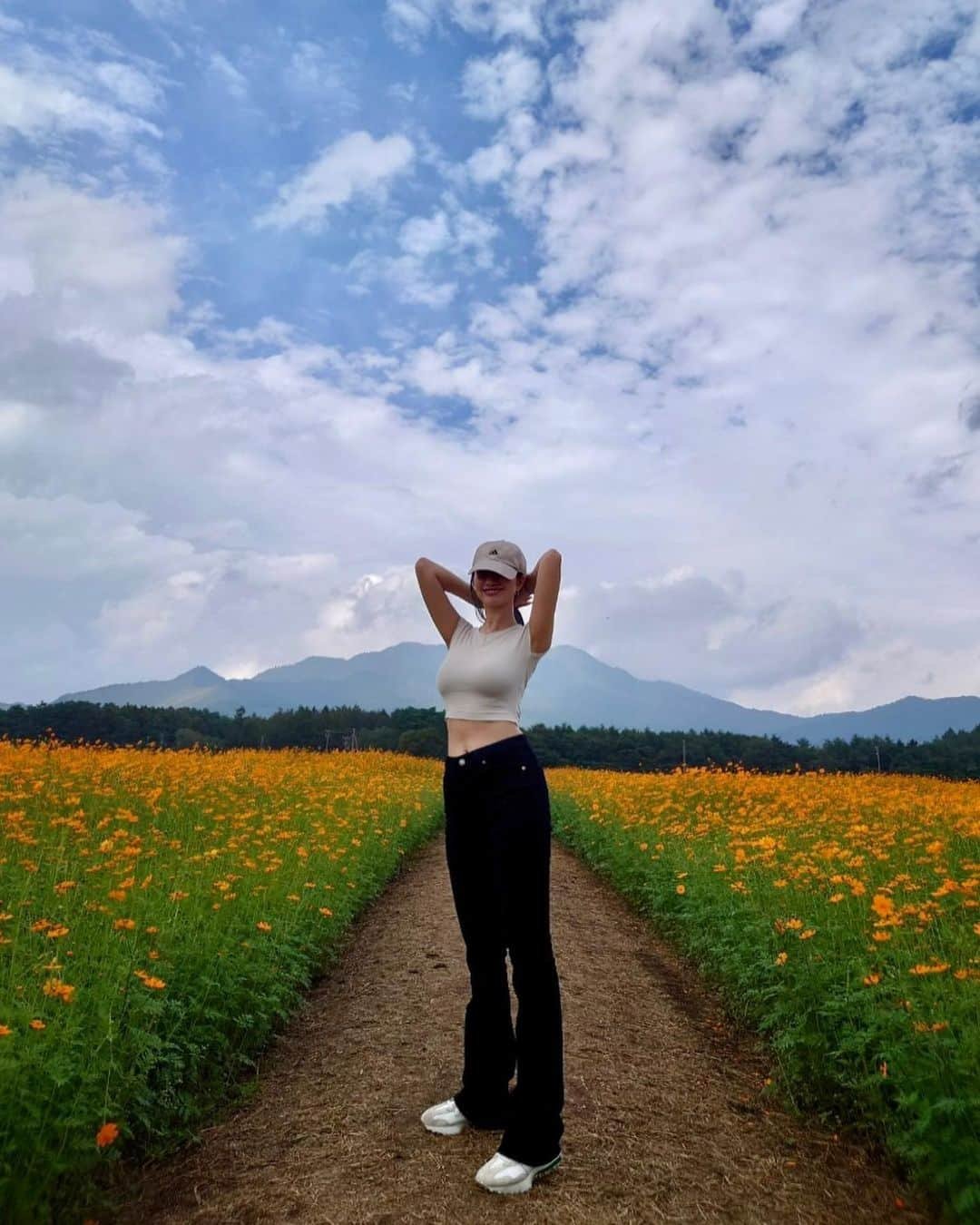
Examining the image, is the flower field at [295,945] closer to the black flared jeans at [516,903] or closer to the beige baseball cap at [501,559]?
the black flared jeans at [516,903]

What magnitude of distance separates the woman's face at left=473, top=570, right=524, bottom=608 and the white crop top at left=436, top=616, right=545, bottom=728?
0.43 feet

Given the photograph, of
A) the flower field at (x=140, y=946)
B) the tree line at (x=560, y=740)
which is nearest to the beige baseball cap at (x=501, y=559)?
the flower field at (x=140, y=946)

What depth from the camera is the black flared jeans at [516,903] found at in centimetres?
342

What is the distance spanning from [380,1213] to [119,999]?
4.69ft

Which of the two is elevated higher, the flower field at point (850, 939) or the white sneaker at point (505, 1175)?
the flower field at point (850, 939)

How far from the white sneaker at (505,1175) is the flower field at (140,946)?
1.34 meters

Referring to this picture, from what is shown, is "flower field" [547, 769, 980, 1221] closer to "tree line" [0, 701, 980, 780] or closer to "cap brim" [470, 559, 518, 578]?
"cap brim" [470, 559, 518, 578]

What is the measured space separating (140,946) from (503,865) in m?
2.20

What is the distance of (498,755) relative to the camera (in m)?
3.53

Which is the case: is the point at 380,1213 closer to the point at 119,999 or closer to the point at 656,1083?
the point at 119,999

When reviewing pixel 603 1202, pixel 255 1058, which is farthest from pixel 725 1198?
pixel 255 1058

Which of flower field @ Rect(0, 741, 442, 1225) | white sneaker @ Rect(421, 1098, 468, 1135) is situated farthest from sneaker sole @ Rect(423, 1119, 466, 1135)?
flower field @ Rect(0, 741, 442, 1225)

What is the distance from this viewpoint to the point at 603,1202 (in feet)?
10.7

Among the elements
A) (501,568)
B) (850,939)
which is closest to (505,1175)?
(501,568)
